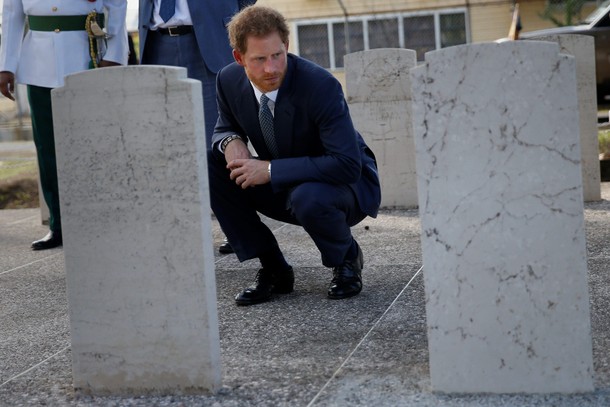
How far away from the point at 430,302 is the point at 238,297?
1.91 meters

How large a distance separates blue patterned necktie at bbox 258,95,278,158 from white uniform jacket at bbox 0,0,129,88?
249 cm

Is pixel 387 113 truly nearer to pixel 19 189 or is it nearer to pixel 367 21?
pixel 19 189

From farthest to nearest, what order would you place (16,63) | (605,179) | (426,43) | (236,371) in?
(426,43)
(605,179)
(16,63)
(236,371)

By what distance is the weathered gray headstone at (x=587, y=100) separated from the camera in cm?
845

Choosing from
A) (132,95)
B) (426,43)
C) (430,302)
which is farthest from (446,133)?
(426,43)

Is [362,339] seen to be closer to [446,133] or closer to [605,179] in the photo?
[446,133]

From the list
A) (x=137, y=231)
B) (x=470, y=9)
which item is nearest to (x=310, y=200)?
(x=137, y=231)

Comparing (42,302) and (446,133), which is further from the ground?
(446,133)

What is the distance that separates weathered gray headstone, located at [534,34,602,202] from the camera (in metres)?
8.45

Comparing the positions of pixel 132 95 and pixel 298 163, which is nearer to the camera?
pixel 132 95

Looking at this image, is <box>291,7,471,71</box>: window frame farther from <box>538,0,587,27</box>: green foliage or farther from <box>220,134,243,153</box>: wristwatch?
<box>220,134,243,153</box>: wristwatch

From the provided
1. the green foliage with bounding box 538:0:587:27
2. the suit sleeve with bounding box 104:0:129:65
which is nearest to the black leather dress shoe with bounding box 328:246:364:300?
the suit sleeve with bounding box 104:0:129:65

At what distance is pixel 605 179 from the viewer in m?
10.2

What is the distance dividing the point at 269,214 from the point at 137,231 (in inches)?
68.1
